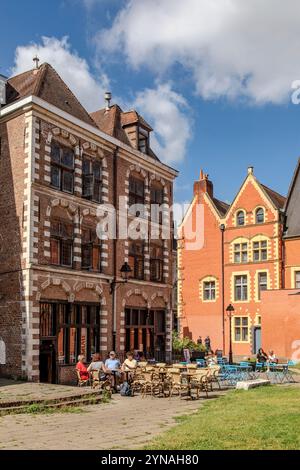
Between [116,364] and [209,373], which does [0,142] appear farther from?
[209,373]

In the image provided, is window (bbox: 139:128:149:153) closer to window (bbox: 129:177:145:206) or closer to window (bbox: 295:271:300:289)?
window (bbox: 129:177:145:206)

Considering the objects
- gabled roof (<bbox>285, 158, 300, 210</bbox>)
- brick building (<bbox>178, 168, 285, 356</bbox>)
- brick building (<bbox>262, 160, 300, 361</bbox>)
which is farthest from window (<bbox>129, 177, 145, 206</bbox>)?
gabled roof (<bbox>285, 158, 300, 210</bbox>)

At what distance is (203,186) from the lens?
4925 cm

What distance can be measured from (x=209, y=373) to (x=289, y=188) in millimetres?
29292

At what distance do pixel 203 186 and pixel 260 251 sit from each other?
8244 mm

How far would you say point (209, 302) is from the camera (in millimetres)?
46938

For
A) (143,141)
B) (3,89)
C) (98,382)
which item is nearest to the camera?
(98,382)

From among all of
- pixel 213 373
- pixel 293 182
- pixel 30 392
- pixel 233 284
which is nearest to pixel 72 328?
pixel 30 392

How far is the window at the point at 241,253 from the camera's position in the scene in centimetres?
4550

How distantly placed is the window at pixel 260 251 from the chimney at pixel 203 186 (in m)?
7.11

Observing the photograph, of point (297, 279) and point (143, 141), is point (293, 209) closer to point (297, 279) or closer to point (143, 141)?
point (297, 279)

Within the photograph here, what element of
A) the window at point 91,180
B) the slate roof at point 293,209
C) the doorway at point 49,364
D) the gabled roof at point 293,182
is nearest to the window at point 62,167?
the window at point 91,180

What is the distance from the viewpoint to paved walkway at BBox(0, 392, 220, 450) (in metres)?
10.3

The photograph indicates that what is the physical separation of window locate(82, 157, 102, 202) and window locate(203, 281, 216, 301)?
2264 centimetres
